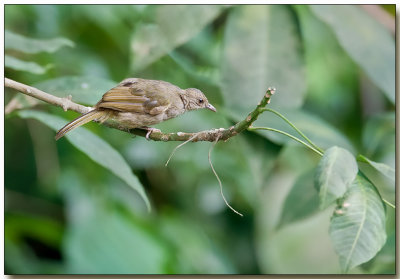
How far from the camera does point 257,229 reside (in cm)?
276

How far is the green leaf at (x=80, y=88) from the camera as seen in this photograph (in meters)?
1.75

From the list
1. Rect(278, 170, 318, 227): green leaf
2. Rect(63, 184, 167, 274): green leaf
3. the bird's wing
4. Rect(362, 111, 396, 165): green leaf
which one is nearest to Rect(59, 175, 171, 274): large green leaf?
Rect(63, 184, 167, 274): green leaf

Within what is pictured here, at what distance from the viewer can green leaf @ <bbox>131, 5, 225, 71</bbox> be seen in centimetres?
192

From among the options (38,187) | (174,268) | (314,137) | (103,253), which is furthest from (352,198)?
(38,187)

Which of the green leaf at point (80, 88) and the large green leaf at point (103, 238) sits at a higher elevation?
the green leaf at point (80, 88)

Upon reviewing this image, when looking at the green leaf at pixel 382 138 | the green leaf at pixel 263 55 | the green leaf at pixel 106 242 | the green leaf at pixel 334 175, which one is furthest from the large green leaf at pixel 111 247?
the green leaf at pixel 334 175

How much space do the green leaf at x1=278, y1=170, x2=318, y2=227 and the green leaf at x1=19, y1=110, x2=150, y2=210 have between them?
21.8 inches

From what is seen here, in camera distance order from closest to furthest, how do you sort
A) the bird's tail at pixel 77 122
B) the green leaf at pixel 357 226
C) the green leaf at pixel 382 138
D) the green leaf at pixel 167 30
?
the green leaf at pixel 357 226, the bird's tail at pixel 77 122, the green leaf at pixel 167 30, the green leaf at pixel 382 138

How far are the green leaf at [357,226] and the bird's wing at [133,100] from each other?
57 centimetres

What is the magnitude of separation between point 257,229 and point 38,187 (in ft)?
3.44

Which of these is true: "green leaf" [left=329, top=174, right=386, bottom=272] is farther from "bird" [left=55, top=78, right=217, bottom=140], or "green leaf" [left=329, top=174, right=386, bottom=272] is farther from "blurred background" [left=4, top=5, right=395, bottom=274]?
"bird" [left=55, top=78, right=217, bottom=140]

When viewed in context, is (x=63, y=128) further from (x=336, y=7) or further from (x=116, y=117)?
(x=336, y=7)

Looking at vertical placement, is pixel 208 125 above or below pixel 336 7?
below

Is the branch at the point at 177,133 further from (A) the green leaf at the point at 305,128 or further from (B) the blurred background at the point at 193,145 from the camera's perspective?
(A) the green leaf at the point at 305,128
